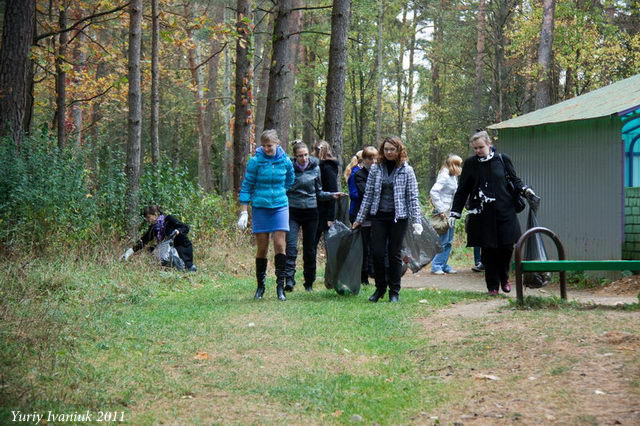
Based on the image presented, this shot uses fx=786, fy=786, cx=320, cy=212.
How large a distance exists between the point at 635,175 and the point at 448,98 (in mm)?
25839

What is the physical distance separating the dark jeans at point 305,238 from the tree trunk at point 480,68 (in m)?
25.0

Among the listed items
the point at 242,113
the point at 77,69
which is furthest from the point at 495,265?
the point at 77,69

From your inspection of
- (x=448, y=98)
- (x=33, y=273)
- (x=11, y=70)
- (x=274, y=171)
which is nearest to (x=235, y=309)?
(x=274, y=171)

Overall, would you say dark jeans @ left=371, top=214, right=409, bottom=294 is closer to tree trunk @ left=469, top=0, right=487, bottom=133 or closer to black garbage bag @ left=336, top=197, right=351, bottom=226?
black garbage bag @ left=336, top=197, right=351, bottom=226

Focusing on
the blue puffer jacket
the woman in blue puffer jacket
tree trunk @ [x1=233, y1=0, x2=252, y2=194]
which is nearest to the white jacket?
the woman in blue puffer jacket

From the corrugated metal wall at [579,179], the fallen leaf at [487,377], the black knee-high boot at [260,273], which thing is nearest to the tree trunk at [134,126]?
the black knee-high boot at [260,273]

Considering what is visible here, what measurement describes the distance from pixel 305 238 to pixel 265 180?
1.31 metres

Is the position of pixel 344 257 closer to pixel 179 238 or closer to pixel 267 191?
pixel 267 191

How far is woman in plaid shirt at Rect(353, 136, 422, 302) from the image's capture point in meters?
9.39

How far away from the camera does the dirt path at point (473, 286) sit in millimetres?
10462

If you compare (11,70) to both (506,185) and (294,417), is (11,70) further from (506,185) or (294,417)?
(294,417)

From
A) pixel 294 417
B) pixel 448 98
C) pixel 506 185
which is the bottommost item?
pixel 294 417

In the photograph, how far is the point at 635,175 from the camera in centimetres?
1506

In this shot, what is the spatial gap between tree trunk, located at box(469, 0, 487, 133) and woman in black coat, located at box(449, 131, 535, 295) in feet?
81.2
